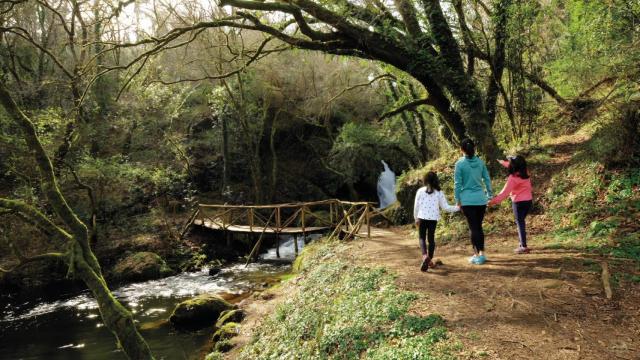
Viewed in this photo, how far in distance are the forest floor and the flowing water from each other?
15560mm

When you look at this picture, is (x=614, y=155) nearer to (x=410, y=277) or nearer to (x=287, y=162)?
(x=410, y=277)

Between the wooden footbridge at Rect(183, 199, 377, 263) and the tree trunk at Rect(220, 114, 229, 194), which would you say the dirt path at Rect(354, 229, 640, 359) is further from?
the tree trunk at Rect(220, 114, 229, 194)

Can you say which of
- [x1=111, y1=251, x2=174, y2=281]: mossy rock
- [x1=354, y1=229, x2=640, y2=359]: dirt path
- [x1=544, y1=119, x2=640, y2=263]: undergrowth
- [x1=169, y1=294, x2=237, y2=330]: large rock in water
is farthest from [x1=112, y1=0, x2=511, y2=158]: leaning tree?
[x1=111, y1=251, x2=174, y2=281]: mossy rock

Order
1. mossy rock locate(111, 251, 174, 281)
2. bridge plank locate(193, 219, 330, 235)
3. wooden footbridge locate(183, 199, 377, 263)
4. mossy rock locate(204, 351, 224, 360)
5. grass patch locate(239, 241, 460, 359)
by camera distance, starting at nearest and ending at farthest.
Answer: grass patch locate(239, 241, 460, 359)
mossy rock locate(204, 351, 224, 360)
wooden footbridge locate(183, 199, 377, 263)
mossy rock locate(111, 251, 174, 281)
bridge plank locate(193, 219, 330, 235)

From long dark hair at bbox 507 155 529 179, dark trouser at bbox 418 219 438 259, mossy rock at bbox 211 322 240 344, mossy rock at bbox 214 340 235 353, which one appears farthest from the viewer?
mossy rock at bbox 211 322 240 344

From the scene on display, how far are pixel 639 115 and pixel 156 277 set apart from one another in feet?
50.0

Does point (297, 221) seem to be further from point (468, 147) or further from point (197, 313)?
A: point (468, 147)

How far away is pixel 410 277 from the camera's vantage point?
641cm

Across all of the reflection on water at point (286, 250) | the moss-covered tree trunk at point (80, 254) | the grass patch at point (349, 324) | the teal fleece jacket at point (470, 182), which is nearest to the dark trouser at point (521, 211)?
the teal fleece jacket at point (470, 182)

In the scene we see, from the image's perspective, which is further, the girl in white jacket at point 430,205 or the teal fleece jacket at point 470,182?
the girl in white jacket at point 430,205

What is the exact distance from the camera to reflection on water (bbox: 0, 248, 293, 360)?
8891mm

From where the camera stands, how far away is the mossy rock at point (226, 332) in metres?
8.77

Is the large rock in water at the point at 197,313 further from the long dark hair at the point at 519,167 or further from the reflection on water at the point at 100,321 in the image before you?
the long dark hair at the point at 519,167

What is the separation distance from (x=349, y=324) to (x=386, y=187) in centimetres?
1903
